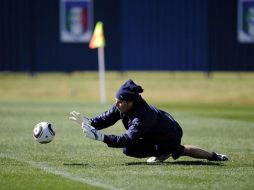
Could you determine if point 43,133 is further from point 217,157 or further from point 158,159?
point 217,157

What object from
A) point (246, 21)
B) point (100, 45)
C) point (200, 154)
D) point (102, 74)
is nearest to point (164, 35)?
point (246, 21)

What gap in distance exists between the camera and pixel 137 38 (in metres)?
36.4

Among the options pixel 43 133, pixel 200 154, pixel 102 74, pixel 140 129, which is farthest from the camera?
pixel 102 74

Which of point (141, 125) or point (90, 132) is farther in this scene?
point (141, 125)

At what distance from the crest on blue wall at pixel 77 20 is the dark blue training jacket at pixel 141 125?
23660 mm

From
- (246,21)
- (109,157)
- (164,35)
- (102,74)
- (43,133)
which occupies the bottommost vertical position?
(102,74)

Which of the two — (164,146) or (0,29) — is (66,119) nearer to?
(164,146)

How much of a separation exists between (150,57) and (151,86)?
2177 mm

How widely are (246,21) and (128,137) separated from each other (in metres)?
25.7

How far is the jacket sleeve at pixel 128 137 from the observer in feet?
38.8

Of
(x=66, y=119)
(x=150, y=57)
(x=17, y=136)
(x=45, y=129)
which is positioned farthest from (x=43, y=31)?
(x=45, y=129)

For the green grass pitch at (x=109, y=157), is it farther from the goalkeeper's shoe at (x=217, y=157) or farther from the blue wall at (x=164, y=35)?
the blue wall at (x=164, y=35)

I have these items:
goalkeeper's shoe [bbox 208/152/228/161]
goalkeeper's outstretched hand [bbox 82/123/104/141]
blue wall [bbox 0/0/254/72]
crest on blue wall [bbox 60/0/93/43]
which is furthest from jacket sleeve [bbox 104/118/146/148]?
crest on blue wall [bbox 60/0/93/43]

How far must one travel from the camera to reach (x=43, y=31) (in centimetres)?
3619
